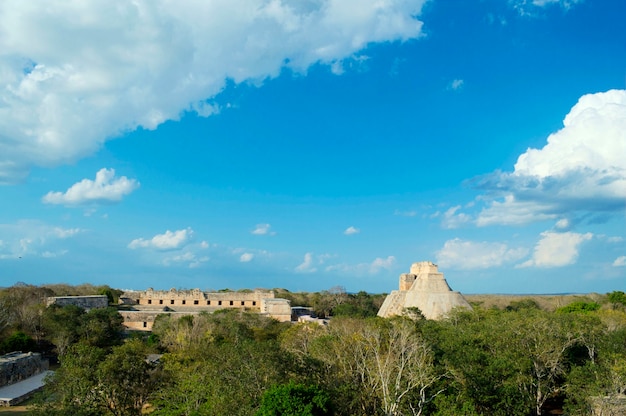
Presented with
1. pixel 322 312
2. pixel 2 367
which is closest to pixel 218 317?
pixel 2 367

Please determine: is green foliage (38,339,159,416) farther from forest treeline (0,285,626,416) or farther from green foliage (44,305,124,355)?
green foliage (44,305,124,355)

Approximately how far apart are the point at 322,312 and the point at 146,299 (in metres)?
20.6

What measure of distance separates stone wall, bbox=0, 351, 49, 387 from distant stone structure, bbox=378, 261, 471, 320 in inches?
981

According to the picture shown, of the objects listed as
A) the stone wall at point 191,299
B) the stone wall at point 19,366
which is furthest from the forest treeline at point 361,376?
the stone wall at point 191,299

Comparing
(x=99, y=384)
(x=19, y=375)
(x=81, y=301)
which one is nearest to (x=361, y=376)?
(x=99, y=384)

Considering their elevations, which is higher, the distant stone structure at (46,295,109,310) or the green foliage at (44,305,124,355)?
the distant stone structure at (46,295,109,310)

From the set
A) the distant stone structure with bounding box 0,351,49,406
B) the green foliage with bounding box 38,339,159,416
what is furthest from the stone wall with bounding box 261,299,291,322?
the green foliage with bounding box 38,339,159,416

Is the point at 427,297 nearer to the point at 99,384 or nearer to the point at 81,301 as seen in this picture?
the point at 99,384

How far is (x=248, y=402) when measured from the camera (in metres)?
14.8

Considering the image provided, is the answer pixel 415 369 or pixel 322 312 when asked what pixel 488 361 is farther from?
pixel 322 312

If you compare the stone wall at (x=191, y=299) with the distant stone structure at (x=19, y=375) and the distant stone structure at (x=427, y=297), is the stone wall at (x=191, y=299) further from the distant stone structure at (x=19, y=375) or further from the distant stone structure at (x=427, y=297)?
the distant stone structure at (x=19, y=375)

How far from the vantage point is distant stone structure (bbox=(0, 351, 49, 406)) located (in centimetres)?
2452

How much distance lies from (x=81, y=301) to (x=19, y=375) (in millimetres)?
20492

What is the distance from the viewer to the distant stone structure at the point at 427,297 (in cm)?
4094
